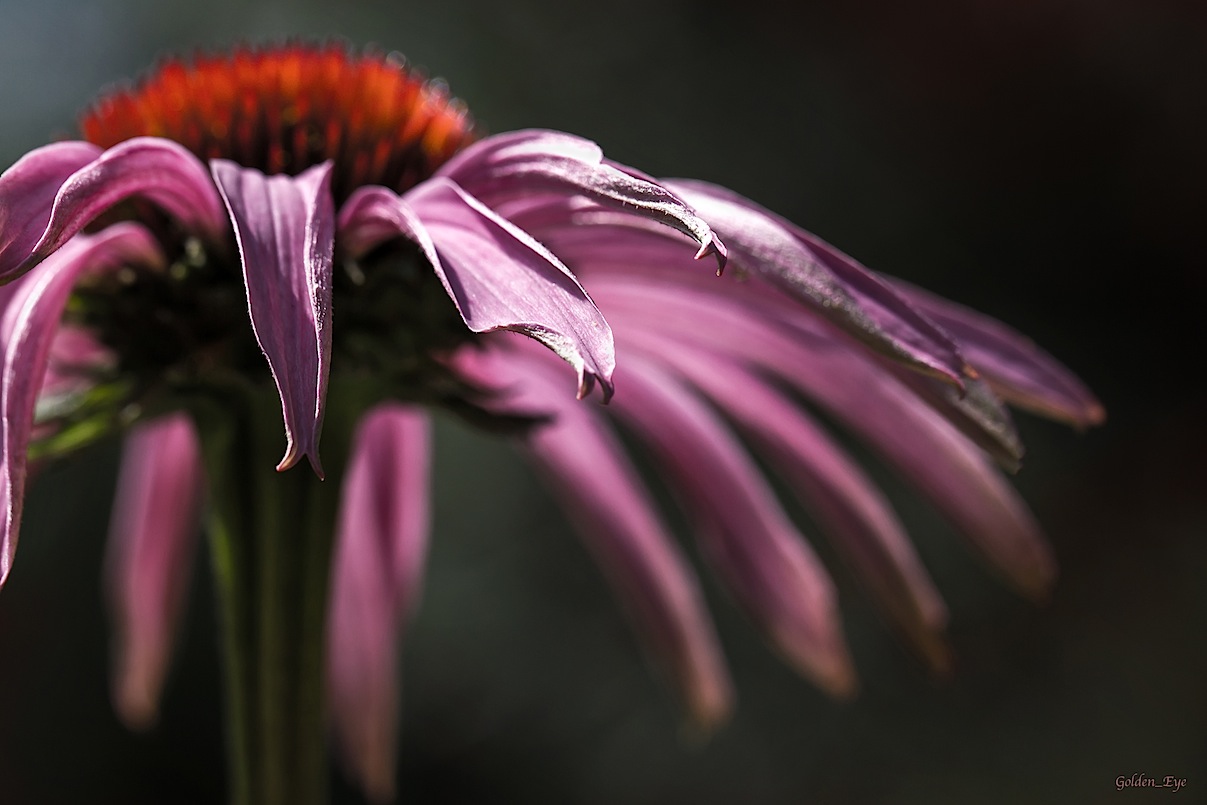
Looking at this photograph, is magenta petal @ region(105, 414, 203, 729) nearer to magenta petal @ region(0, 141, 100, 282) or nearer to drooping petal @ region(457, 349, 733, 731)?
drooping petal @ region(457, 349, 733, 731)

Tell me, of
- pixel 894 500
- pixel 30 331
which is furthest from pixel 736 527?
pixel 894 500

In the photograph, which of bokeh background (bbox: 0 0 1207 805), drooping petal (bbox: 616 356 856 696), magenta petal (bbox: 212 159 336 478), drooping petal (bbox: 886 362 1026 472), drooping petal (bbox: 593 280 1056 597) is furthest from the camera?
bokeh background (bbox: 0 0 1207 805)

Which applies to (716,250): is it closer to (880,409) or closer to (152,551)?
(880,409)

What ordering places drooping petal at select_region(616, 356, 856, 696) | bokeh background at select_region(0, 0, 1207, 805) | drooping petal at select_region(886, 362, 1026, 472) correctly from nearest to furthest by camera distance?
drooping petal at select_region(886, 362, 1026, 472) → drooping petal at select_region(616, 356, 856, 696) → bokeh background at select_region(0, 0, 1207, 805)

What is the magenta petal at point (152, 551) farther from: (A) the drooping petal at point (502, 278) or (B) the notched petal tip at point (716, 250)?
(B) the notched petal tip at point (716, 250)

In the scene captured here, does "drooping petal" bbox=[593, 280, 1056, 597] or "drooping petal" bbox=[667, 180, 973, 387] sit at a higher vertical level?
"drooping petal" bbox=[667, 180, 973, 387]

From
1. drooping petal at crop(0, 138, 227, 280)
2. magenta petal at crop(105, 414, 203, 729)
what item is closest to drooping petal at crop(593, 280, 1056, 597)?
drooping petal at crop(0, 138, 227, 280)
